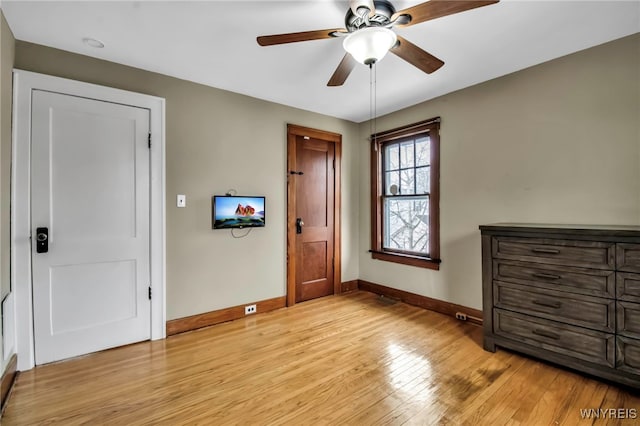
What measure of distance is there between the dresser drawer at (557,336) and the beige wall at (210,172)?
2360mm

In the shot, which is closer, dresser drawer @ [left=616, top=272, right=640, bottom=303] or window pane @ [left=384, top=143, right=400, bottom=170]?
dresser drawer @ [left=616, top=272, right=640, bottom=303]

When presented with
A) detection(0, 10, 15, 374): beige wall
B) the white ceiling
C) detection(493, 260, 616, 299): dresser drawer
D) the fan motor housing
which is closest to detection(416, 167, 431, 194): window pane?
the white ceiling

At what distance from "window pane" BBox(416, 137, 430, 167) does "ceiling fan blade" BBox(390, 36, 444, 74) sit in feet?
5.01

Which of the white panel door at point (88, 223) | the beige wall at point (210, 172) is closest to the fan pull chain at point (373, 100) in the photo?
the beige wall at point (210, 172)

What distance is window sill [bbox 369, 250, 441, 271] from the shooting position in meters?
3.42

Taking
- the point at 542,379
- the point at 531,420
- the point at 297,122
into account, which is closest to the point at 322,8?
the point at 297,122

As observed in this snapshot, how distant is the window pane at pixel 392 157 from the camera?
394 centimetres

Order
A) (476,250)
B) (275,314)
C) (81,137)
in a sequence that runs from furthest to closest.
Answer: (275,314)
(476,250)
(81,137)

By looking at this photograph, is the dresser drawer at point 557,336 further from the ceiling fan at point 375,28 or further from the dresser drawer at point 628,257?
the ceiling fan at point 375,28

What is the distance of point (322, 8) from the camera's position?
73.2 inches

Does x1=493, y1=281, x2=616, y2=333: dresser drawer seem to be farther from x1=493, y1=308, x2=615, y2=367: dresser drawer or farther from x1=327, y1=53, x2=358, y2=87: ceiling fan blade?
x1=327, y1=53, x2=358, y2=87: ceiling fan blade

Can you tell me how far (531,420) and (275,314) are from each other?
2.44m

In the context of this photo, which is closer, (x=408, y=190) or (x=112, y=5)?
(x=112, y=5)

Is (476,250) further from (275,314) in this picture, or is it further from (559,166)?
(275,314)
